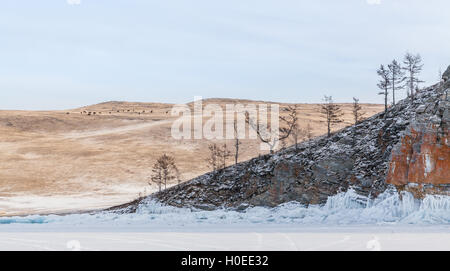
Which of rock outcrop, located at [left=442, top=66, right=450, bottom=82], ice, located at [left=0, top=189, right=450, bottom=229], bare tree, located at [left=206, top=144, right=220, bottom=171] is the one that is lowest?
ice, located at [left=0, top=189, right=450, bottom=229]

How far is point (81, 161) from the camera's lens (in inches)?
2501

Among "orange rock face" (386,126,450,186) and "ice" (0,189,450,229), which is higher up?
"orange rock face" (386,126,450,186)

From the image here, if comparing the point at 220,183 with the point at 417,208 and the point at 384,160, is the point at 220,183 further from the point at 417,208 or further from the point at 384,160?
the point at 417,208

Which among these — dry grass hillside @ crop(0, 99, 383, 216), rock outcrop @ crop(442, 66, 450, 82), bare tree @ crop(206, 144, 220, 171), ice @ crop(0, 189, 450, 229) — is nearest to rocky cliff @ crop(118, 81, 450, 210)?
ice @ crop(0, 189, 450, 229)

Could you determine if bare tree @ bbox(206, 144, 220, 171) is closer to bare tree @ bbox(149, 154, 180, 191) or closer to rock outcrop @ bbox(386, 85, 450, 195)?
bare tree @ bbox(149, 154, 180, 191)

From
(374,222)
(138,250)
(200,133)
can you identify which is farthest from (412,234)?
(200,133)

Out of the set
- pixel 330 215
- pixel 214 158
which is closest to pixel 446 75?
pixel 330 215

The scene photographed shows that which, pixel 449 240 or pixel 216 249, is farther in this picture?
pixel 449 240

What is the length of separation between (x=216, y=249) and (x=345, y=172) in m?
14.1

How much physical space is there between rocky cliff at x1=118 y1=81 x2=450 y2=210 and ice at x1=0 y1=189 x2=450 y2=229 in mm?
597

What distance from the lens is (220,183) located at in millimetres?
28172

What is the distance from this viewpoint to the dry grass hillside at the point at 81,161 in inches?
1869

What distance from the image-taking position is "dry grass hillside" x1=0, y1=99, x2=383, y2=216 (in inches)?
1869

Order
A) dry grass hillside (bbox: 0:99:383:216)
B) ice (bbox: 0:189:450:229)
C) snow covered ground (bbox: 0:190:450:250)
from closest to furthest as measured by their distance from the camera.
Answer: snow covered ground (bbox: 0:190:450:250) → ice (bbox: 0:189:450:229) → dry grass hillside (bbox: 0:99:383:216)
